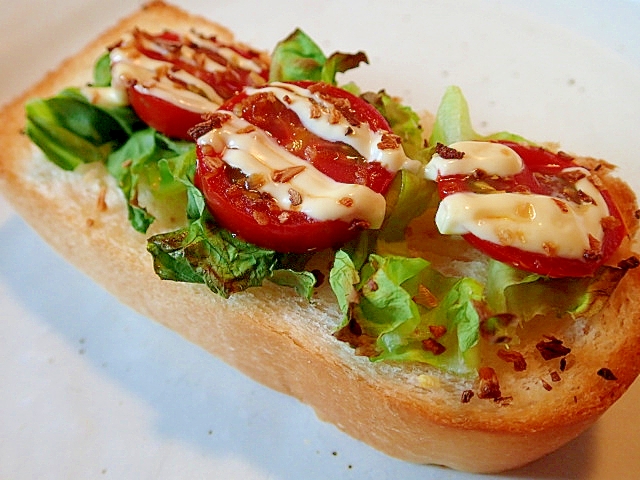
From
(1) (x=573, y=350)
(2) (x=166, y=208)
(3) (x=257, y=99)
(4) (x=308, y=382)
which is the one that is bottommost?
(4) (x=308, y=382)

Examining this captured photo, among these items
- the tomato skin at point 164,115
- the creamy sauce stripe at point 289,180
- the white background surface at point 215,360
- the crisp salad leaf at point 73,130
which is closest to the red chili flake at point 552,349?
the white background surface at point 215,360

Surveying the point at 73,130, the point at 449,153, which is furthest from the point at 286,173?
the point at 73,130

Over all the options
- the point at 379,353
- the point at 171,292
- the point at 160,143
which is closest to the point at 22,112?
the point at 160,143

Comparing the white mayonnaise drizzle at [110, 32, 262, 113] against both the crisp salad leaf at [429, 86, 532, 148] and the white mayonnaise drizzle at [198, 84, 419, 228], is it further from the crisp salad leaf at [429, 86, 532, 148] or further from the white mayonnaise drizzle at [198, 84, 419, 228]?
the crisp salad leaf at [429, 86, 532, 148]

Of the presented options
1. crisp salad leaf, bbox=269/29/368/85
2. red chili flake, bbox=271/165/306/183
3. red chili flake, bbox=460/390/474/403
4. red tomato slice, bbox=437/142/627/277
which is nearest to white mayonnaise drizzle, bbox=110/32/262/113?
crisp salad leaf, bbox=269/29/368/85

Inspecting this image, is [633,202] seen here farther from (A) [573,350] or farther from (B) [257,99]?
(B) [257,99]

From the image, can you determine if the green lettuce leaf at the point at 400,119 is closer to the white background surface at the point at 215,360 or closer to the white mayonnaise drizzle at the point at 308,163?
the white mayonnaise drizzle at the point at 308,163
